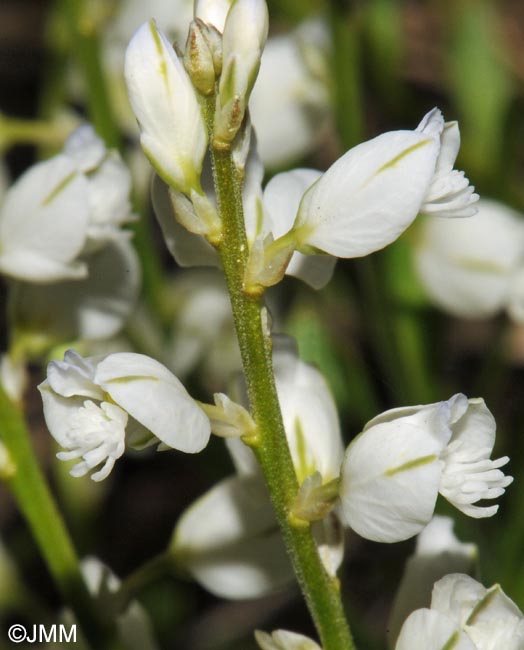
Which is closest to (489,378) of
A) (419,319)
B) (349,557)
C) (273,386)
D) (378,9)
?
(419,319)

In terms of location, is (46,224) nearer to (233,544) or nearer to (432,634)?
(233,544)

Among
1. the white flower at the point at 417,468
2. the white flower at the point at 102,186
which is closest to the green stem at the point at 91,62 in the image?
the white flower at the point at 102,186

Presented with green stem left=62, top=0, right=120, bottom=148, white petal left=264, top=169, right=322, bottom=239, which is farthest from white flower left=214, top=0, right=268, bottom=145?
green stem left=62, top=0, right=120, bottom=148

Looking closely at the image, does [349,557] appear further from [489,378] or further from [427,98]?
[427,98]

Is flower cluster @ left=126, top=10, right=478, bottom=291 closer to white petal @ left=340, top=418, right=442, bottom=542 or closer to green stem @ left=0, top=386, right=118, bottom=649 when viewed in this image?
white petal @ left=340, top=418, right=442, bottom=542

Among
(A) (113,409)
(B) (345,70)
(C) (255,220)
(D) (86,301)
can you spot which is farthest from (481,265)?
(A) (113,409)
